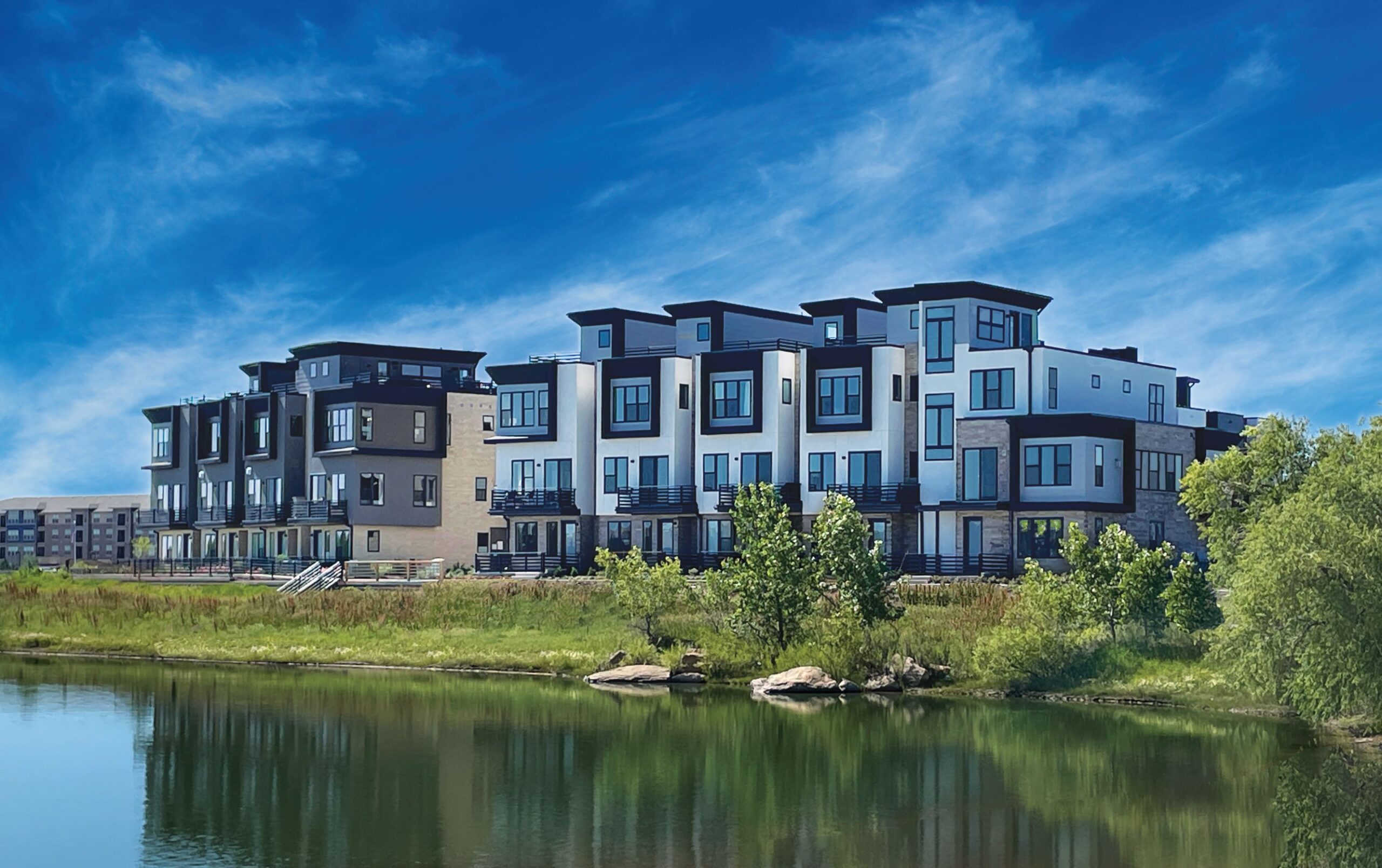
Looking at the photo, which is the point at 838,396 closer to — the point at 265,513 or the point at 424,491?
the point at 424,491

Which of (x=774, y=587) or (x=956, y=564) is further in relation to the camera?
(x=956, y=564)

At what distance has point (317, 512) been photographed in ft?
276

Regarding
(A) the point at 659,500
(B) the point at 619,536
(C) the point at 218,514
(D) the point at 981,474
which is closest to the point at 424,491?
(C) the point at 218,514

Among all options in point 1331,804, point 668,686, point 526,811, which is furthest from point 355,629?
point 1331,804

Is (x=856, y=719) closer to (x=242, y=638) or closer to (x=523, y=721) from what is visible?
(x=523, y=721)

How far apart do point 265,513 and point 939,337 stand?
39281mm

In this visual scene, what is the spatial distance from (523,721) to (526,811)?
12.4 m

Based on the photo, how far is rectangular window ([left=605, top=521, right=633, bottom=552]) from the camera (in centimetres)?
7269

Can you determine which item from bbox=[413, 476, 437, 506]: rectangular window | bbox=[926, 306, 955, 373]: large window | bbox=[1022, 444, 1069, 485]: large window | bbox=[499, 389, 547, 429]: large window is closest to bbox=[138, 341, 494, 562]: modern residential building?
bbox=[413, 476, 437, 506]: rectangular window

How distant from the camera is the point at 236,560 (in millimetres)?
81375

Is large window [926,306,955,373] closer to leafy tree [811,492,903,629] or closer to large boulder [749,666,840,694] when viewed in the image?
leafy tree [811,492,903,629]

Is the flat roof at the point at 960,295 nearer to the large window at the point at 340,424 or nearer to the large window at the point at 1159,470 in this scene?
the large window at the point at 1159,470

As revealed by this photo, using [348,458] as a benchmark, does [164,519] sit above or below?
below

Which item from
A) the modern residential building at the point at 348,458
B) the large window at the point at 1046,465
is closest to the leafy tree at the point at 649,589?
the large window at the point at 1046,465
